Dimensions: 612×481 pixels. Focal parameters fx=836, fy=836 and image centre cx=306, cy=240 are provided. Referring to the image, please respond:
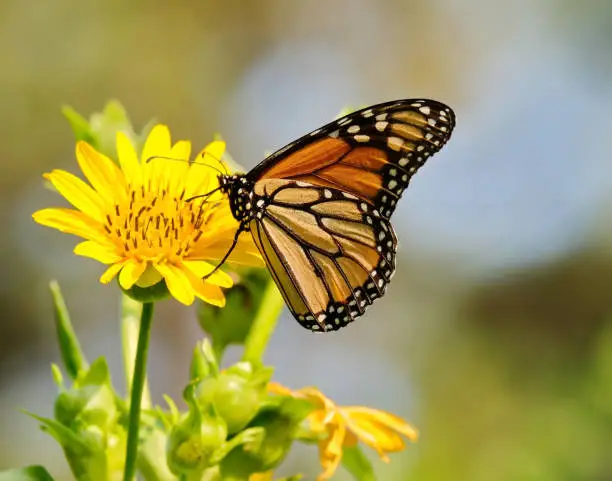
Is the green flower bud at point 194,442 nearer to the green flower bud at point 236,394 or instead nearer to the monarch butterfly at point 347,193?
the green flower bud at point 236,394

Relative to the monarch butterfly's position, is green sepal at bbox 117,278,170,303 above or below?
below

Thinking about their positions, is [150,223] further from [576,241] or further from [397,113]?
[576,241]

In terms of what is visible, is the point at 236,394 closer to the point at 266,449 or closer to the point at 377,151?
the point at 266,449

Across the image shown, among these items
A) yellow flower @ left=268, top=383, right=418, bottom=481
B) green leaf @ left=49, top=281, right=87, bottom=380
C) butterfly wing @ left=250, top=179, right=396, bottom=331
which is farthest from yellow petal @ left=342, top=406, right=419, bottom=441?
green leaf @ left=49, top=281, right=87, bottom=380

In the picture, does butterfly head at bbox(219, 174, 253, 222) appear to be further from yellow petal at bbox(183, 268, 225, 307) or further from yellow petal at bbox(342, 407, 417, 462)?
yellow petal at bbox(342, 407, 417, 462)

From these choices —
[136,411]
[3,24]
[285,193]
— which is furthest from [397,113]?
[3,24]

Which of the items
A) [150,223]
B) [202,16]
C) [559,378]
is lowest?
[559,378]
